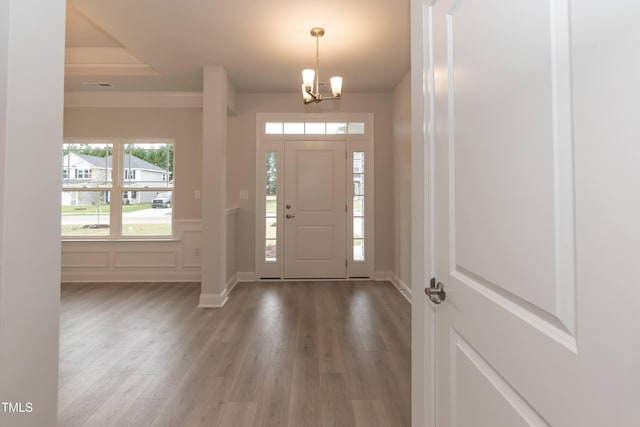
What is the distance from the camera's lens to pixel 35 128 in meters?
0.91

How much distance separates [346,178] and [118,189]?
11.1 ft

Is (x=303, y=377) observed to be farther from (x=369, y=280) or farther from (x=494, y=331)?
(x=369, y=280)

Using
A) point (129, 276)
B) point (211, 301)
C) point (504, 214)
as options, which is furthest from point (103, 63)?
point (504, 214)

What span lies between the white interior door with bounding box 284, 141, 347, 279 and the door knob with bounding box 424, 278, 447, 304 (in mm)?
3882

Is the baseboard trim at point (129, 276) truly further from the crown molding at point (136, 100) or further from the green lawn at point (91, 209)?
the crown molding at point (136, 100)

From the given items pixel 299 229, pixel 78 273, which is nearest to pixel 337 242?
pixel 299 229

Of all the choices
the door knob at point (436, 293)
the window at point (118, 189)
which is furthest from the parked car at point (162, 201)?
the door knob at point (436, 293)

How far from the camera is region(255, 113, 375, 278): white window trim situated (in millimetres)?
4980

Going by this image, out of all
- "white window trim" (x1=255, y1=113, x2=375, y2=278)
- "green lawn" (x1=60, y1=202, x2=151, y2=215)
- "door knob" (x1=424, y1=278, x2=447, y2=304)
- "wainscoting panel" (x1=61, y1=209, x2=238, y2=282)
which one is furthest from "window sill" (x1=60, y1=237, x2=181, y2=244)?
"door knob" (x1=424, y1=278, x2=447, y2=304)

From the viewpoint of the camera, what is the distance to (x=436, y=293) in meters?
Result: 1.13

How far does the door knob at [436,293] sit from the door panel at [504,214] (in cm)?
4

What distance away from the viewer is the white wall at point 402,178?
4.19 metres

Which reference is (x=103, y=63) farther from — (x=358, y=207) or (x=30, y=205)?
(x=30, y=205)

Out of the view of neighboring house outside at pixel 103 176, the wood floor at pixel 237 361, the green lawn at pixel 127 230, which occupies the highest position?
the view of neighboring house outside at pixel 103 176
